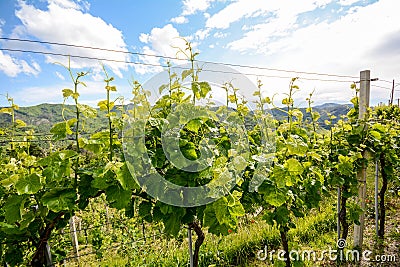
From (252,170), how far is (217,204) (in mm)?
698

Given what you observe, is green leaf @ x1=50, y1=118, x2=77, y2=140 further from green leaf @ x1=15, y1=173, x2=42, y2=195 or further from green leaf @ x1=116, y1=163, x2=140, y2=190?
green leaf @ x1=116, y1=163, x2=140, y2=190

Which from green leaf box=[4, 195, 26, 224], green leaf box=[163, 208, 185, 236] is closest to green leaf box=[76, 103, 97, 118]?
green leaf box=[4, 195, 26, 224]

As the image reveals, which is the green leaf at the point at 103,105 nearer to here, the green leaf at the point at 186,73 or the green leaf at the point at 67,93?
the green leaf at the point at 67,93

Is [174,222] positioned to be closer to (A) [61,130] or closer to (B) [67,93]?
(A) [61,130]

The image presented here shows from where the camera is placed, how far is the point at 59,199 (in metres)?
1.50

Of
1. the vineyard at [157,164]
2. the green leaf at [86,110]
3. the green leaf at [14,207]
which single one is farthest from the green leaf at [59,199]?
the green leaf at [86,110]

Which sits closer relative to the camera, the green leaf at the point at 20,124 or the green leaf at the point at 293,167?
the green leaf at the point at 20,124

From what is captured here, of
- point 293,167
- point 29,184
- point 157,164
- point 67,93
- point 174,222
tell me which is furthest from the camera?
point 293,167

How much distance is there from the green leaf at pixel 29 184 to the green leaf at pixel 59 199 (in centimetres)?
9

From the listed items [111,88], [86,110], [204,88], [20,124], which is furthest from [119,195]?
[20,124]

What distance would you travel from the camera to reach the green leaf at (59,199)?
1.46m

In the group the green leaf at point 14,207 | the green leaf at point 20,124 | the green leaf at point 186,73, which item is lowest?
the green leaf at point 14,207

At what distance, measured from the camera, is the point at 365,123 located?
3.34 meters

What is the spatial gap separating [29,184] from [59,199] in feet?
0.55
